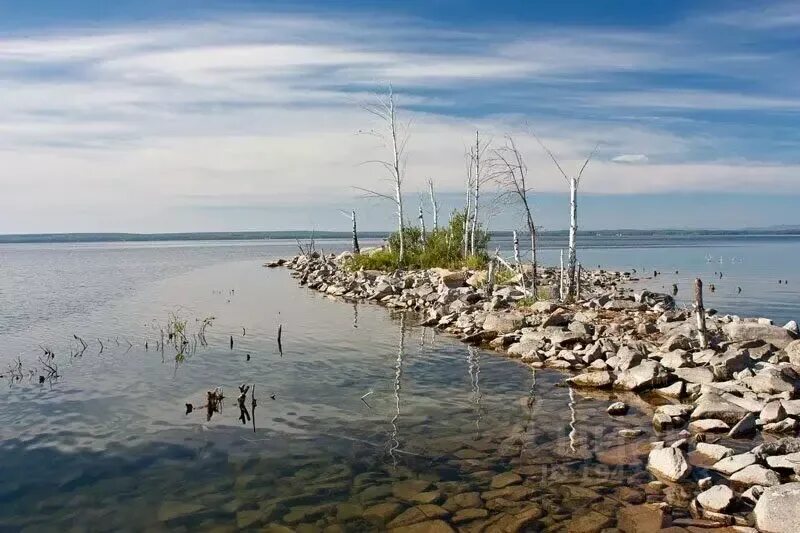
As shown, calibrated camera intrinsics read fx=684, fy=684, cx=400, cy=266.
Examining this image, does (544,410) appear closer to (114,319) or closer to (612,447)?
(612,447)

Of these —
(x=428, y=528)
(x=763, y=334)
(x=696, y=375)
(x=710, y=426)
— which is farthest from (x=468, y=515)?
(x=763, y=334)

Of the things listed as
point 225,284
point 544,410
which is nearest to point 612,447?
point 544,410

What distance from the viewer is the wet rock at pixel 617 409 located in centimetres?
1207

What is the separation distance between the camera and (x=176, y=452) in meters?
10.1

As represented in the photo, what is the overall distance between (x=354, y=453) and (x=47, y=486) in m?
4.10

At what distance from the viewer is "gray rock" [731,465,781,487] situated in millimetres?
8398

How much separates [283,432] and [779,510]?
7.05 meters

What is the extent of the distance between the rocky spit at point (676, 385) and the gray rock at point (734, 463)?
24 millimetres

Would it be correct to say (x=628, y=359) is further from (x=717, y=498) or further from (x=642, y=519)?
(x=642, y=519)

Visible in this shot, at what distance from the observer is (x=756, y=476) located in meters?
8.55

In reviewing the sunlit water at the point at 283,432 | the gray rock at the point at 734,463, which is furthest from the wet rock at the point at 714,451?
the sunlit water at the point at 283,432

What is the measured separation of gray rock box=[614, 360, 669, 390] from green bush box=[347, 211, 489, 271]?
2242cm

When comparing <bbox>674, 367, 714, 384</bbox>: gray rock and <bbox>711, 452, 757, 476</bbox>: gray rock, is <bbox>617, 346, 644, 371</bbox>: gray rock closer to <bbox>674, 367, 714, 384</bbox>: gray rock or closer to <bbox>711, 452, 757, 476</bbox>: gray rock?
<bbox>674, 367, 714, 384</bbox>: gray rock

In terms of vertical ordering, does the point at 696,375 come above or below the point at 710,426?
above
